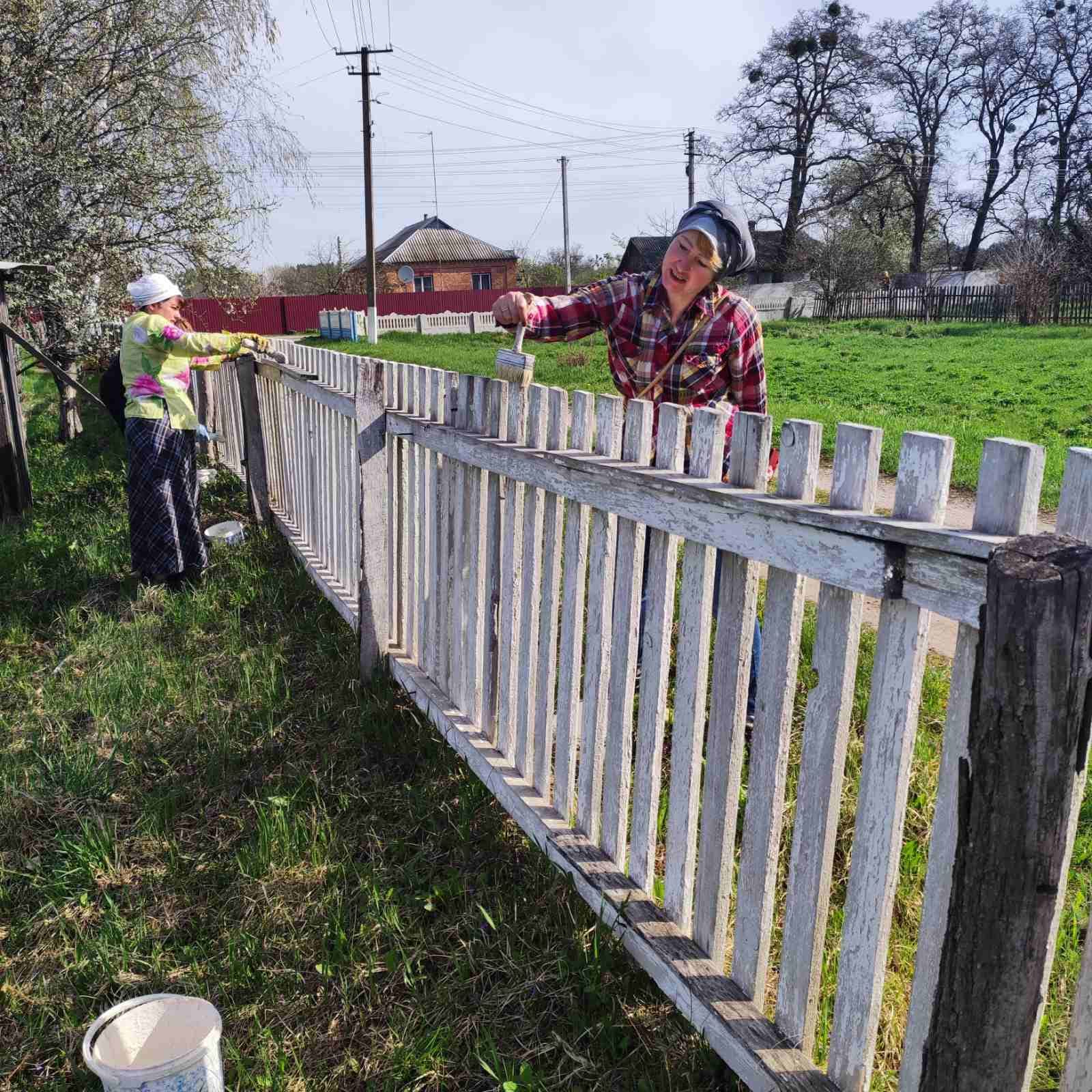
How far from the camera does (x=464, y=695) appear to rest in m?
3.27

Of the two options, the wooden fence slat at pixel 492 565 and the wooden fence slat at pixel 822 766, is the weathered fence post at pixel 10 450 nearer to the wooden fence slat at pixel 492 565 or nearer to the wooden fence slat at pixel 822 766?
the wooden fence slat at pixel 492 565

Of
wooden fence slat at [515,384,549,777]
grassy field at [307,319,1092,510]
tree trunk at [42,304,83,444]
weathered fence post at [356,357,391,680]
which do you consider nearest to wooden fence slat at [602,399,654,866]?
wooden fence slat at [515,384,549,777]

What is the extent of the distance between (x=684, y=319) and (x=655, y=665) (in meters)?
1.22

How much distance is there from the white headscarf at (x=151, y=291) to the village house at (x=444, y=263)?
182ft

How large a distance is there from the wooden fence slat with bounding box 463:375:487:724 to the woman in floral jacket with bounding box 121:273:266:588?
2.85 metres

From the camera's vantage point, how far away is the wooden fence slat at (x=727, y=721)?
1.84 metres

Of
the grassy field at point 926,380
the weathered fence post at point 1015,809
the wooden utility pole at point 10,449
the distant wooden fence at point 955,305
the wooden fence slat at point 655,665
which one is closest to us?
the weathered fence post at point 1015,809

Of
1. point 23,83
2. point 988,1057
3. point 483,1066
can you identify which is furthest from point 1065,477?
point 23,83

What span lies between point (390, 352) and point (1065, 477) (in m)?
21.5

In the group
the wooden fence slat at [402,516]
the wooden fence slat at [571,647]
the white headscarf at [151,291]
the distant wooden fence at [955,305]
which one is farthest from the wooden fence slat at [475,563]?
the distant wooden fence at [955,305]

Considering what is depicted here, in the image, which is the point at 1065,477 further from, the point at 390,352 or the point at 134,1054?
the point at 390,352

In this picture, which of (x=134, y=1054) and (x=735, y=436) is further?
(x=134, y=1054)

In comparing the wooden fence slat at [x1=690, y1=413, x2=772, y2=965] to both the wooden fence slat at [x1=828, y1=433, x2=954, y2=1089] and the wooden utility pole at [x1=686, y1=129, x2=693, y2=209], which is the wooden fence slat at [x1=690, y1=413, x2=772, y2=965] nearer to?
the wooden fence slat at [x1=828, y1=433, x2=954, y2=1089]

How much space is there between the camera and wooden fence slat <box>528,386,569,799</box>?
2.50m
